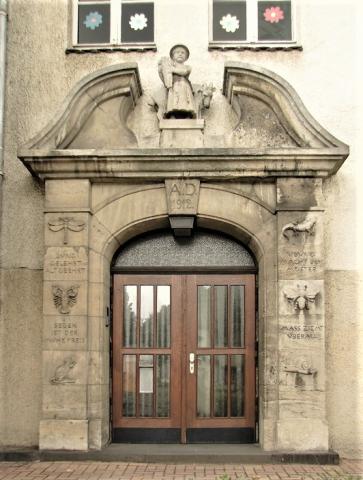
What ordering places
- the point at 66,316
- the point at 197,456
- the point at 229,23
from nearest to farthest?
the point at 197,456 < the point at 66,316 < the point at 229,23

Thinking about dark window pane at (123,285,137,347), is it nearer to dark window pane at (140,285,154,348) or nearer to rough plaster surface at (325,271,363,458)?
dark window pane at (140,285,154,348)

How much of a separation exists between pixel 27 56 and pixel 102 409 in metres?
4.26

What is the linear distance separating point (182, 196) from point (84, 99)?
5.12 ft

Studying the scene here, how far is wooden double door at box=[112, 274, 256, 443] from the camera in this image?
894cm

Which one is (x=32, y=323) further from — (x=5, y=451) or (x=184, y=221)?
(x=184, y=221)

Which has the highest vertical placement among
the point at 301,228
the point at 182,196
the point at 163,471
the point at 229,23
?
the point at 229,23

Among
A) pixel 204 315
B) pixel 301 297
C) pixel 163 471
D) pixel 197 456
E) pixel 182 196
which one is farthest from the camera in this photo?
pixel 204 315

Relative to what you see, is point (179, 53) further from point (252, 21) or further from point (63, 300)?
point (63, 300)

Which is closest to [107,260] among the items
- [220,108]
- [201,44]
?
[220,108]

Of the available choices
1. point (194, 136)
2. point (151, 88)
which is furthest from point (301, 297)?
point (151, 88)

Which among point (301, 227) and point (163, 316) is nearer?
point (301, 227)

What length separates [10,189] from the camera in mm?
9062

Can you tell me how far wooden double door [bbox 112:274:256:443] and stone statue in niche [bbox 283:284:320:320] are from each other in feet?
2.49

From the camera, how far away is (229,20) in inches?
369
